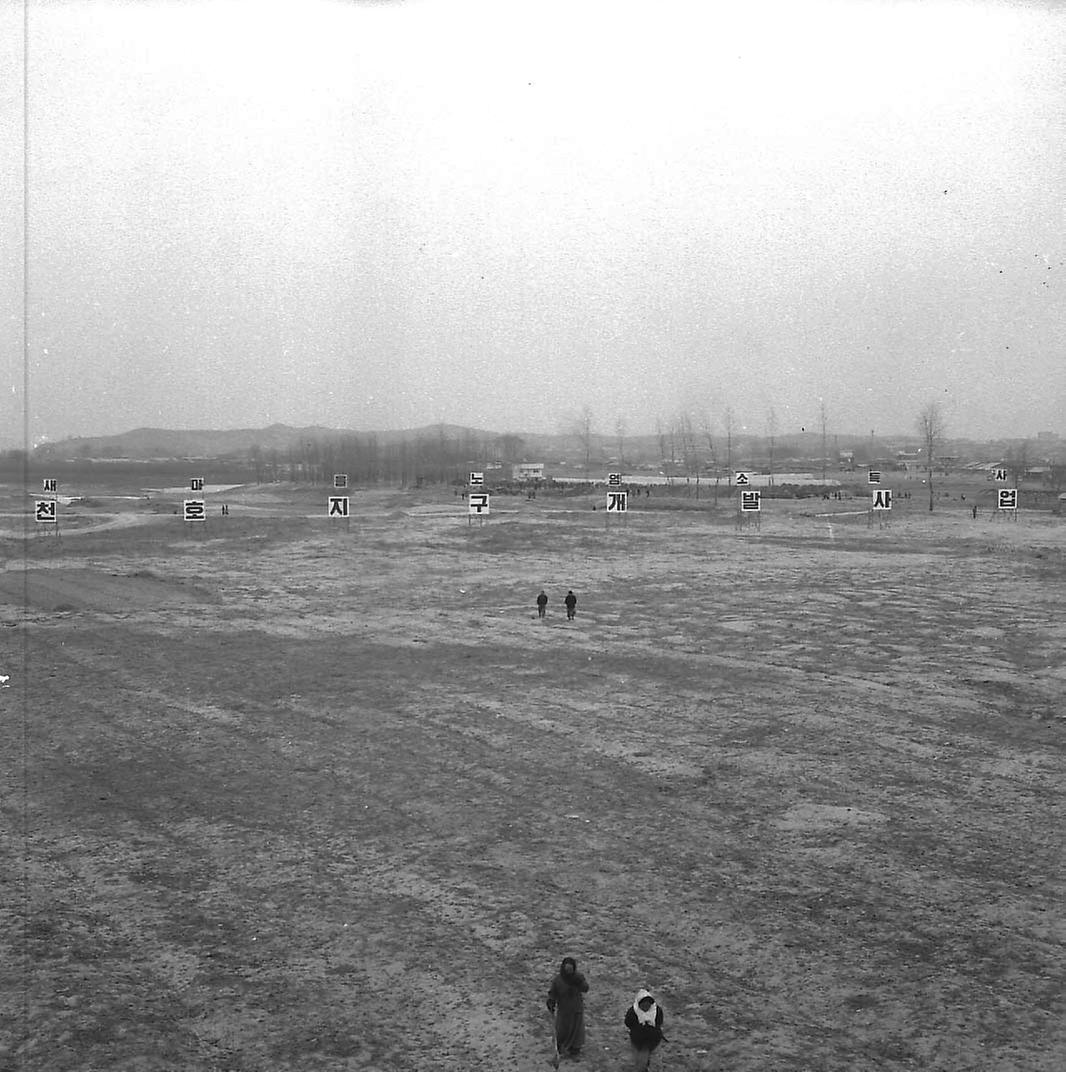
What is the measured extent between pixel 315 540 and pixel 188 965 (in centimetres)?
4757

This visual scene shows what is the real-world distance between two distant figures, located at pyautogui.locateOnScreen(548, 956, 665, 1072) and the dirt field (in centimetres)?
22

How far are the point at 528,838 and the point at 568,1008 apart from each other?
5.05 m

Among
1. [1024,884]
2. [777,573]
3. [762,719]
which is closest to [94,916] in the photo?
[1024,884]

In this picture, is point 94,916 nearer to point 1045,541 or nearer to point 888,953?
point 888,953

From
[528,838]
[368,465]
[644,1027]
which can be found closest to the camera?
[644,1027]

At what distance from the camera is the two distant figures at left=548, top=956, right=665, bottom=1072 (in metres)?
7.70

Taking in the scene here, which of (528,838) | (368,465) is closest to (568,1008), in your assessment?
(528,838)

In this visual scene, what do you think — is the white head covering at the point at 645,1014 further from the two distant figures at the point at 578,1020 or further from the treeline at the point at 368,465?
the treeline at the point at 368,465

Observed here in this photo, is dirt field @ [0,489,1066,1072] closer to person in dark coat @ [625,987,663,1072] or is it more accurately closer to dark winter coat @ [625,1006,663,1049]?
person in dark coat @ [625,987,663,1072]

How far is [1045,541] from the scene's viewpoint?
51.8 meters

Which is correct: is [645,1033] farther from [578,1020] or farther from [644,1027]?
[578,1020]

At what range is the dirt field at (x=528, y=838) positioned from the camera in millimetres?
8766

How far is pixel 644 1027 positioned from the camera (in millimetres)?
7656

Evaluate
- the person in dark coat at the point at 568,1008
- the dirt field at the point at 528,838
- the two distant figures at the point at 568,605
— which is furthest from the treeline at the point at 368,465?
the person in dark coat at the point at 568,1008
